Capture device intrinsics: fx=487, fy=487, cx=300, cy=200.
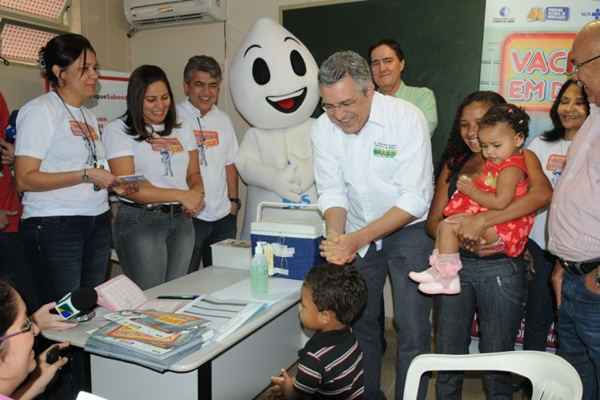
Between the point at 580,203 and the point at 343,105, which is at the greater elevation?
the point at 343,105

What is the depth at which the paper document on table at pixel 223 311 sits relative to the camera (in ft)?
5.26

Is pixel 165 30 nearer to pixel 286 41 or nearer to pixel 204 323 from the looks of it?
pixel 286 41

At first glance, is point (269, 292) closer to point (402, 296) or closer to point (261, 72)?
point (402, 296)

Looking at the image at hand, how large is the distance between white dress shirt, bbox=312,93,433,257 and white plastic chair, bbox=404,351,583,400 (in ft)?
2.01

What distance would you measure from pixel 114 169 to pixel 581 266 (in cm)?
196

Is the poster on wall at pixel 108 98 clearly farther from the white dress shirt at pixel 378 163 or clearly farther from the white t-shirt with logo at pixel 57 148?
the white dress shirt at pixel 378 163

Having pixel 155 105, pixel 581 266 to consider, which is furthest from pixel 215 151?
pixel 581 266

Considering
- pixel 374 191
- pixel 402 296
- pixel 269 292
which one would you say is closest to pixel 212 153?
pixel 269 292

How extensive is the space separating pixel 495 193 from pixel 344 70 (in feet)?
2.29

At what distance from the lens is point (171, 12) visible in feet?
11.9

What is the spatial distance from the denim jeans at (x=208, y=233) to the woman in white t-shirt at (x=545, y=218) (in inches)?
66.0

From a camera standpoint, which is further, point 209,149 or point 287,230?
point 209,149

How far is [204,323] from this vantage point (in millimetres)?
1598

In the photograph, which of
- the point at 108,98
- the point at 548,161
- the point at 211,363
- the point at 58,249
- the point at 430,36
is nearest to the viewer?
the point at 211,363
